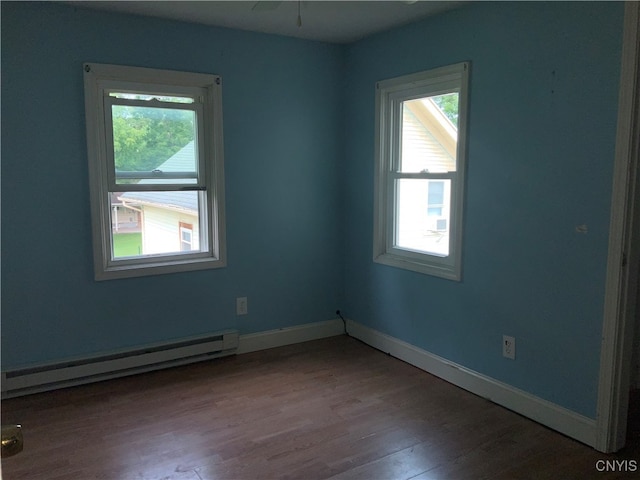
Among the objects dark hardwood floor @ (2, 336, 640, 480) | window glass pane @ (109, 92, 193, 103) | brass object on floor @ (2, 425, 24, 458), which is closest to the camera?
brass object on floor @ (2, 425, 24, 458)

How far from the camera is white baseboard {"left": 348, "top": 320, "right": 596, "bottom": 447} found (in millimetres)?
2523

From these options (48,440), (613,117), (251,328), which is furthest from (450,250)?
(48,440)

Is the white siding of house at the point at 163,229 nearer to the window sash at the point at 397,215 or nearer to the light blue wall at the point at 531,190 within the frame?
the window sash at the point at 397,215

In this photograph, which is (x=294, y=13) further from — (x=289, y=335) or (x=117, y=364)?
(x=117, y=364)

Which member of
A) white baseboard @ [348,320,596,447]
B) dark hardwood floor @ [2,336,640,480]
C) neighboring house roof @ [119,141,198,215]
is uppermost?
neighboring house roof @ [119,141,198,215]

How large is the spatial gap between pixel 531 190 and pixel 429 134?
968 mm

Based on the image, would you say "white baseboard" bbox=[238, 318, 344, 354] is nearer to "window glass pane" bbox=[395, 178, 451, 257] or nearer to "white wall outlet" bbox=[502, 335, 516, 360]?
"window glass pane" bbox=[395, 178, 451, 257]

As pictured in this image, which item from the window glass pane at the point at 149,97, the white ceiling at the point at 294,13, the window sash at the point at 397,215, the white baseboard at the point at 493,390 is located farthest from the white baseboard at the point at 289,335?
the white ceiling at the point at 294,13

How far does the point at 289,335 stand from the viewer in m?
3.98

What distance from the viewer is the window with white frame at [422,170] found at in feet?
10.2

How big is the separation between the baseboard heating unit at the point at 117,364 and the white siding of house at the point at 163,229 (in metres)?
0.67

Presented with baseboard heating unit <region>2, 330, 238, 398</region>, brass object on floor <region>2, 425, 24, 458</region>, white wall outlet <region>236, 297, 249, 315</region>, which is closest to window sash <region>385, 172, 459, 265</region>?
white wall outlet <region>236, 297, 249, 315</region>

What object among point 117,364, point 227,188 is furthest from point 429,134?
point 117,364

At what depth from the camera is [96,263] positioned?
3180 mm
